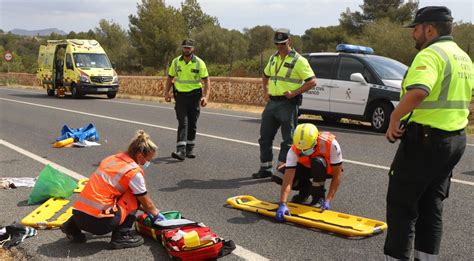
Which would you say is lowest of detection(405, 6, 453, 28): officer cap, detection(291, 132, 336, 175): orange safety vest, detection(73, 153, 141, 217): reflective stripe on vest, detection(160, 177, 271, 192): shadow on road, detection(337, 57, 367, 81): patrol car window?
detection(160, 177, 271, 192): shadow on road

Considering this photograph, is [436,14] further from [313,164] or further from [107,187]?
[107,187]

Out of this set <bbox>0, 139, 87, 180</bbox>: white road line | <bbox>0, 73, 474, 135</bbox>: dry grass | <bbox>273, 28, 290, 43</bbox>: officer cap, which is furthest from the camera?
<bbox>0, 73, 474, 135</bbox>: dry grass

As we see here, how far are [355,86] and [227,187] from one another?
623cm

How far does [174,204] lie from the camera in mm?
5496

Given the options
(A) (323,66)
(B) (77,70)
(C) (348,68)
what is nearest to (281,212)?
(C) (348,68)

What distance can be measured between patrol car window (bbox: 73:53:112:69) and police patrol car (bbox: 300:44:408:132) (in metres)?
13.5

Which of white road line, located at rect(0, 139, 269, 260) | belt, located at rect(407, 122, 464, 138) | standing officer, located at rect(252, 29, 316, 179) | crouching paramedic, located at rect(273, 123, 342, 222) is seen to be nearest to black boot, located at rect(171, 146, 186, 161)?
white road line, located at rect(0, 139, 269, 260)

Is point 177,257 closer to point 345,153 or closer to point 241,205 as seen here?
point 241,205

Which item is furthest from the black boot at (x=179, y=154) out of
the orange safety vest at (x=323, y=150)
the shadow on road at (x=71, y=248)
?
the shadow on road at (x=71, y=248)

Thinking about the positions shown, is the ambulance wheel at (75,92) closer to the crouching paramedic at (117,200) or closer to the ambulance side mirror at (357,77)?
the ambulance side mirror at (357,77)

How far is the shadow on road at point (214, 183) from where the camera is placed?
6.26 meters

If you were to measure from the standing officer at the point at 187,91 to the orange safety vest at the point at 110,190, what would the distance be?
12.4 feet

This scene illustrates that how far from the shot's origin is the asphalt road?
13.6 feet

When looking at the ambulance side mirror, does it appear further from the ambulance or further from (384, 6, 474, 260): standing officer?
the ambulance
